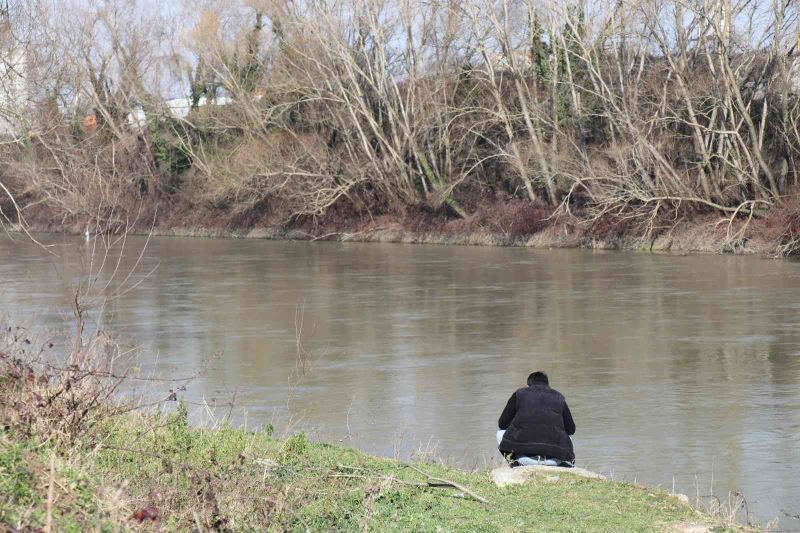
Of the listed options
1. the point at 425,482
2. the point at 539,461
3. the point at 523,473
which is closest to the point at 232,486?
the point at 425,482

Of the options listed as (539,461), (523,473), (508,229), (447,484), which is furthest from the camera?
(508,229)

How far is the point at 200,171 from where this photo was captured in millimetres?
58719

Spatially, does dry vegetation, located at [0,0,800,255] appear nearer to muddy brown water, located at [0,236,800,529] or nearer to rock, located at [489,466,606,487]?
muddy brown water, located at [0,236,800,529]

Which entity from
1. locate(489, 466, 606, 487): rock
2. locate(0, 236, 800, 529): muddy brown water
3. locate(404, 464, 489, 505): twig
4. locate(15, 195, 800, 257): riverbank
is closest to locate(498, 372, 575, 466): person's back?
locate(489, 466, 606, 487): rock

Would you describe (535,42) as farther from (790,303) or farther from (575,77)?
(790,303)

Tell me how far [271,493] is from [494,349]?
12306mm

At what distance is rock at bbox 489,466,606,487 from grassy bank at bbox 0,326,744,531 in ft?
0.32

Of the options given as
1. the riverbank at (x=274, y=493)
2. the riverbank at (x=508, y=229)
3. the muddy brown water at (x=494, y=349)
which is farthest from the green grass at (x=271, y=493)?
the riverbank at (x=508, y=229)

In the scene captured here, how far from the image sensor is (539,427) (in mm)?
9523

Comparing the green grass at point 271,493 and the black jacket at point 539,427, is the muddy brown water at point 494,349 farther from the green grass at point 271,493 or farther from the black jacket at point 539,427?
the black jacket at point 539,427

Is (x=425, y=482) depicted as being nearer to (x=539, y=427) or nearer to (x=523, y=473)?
(x=523, y=473)

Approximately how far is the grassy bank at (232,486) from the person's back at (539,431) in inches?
15.2

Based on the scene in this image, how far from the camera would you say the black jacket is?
373 inches

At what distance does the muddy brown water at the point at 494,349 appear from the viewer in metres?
12.6
